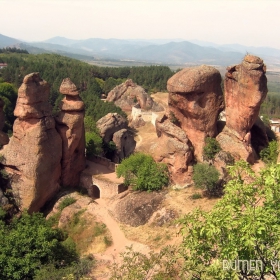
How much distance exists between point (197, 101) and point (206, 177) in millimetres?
7725

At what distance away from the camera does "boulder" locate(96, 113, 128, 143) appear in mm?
46844

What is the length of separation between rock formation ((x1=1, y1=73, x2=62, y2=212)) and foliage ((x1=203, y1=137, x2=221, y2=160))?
48.5 ft

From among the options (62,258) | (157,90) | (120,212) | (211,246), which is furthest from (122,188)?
(157,90)

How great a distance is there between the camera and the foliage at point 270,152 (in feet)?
110

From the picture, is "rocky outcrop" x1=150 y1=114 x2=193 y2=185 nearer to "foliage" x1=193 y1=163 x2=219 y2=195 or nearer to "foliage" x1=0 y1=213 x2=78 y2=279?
"foliage" x1=193 y1=163 x2=219 y2=195

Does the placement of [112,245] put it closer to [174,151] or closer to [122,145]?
[174,151]

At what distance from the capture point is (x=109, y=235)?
27094mm

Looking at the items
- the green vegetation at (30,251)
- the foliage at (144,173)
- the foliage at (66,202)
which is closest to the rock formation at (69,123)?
the foliage at (66,202)

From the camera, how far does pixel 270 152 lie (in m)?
33.8

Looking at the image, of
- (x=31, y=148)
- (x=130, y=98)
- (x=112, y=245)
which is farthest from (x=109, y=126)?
(x=130, y=98)

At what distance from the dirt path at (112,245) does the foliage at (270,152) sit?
53.7 ft

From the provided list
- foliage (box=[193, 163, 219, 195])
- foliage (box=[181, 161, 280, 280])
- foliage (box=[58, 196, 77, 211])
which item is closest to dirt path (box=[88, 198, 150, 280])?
foliage (box=[58, 196, 77, 211])

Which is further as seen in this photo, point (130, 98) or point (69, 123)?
point (130, 98)

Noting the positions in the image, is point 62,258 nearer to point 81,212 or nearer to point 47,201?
point 81,212
